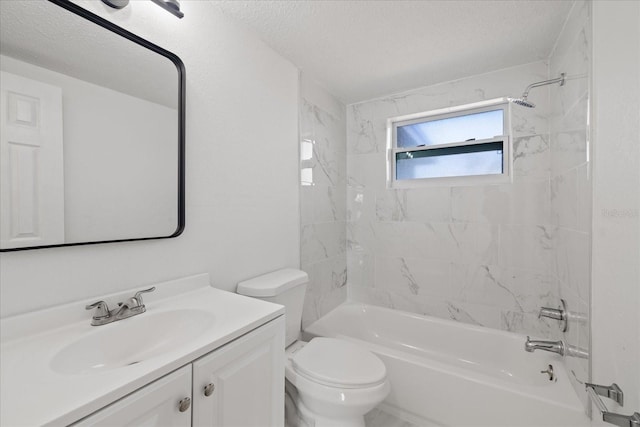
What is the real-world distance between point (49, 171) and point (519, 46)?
8.42 feet

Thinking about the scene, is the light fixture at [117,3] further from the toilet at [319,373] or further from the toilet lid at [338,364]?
the toilet lid at [338,364]

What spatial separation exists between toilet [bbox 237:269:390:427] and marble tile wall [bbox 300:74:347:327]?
1.36ft

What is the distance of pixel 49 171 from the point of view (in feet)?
2.99

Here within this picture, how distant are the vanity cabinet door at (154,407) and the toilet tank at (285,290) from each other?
2.35 ft

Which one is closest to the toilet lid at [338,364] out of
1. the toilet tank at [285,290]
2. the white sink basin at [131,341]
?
the toilet tank at [285,290]

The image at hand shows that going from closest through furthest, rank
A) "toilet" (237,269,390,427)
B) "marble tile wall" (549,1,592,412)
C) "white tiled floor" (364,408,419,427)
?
"marble tile wall" (549,1,592,412)
"toilet" (237,269,390,427)
"white tiled floor" (364,408,419,427)

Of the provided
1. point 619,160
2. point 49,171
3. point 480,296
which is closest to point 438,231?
point 480,296

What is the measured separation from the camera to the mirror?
2.80 feet

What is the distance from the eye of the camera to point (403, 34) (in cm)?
165

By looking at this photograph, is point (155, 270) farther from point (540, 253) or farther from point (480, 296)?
point (540, 253)

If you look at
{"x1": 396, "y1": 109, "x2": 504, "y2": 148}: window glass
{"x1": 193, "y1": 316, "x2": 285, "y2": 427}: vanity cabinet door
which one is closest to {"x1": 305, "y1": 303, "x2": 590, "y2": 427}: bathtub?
{"x1": 193, "y1": 316, "x2": 285, "y2": 427}: vanity cabinet door

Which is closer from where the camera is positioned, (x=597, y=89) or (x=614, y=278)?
(x=614, y=278)

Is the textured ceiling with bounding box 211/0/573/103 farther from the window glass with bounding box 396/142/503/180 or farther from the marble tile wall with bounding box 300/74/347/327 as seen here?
the window glass with bounding box 396/142/503/180

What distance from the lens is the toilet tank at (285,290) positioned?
1.50 meters
